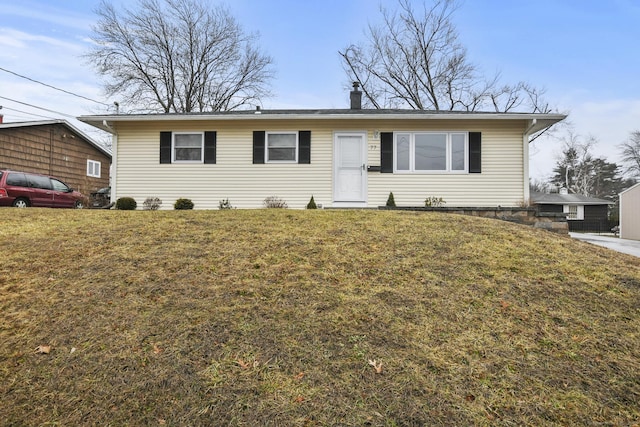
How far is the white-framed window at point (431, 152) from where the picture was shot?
33.0 ft

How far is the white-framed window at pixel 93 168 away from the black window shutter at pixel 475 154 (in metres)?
19.1

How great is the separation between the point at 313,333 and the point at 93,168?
21.2 metres

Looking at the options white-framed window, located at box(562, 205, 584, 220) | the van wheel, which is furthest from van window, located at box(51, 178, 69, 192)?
white-framed window, located at box(562, 205, 584, 220)

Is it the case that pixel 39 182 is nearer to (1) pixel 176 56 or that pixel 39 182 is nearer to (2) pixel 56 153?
(2) pixel 56 153

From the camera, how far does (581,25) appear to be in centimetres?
1304

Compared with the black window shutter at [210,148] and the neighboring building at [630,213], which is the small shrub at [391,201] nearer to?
the black window shutter at [210,148]

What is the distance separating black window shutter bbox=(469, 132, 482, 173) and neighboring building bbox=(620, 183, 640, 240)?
11.6 m

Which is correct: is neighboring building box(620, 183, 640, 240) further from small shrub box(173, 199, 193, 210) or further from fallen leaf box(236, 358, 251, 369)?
fallen leaf box(236, 358, 251, 369)

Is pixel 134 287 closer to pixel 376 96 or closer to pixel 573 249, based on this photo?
pixel 573 249

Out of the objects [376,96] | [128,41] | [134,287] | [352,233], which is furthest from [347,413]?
[128,41]

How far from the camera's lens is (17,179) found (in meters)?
10.8

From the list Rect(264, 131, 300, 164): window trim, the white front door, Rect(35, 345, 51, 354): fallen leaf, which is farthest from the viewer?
Rect(264, 131, 300, 164): window trim

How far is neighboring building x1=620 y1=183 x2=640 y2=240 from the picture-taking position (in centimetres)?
1602

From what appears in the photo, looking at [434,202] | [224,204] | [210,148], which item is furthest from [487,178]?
[210,148]
